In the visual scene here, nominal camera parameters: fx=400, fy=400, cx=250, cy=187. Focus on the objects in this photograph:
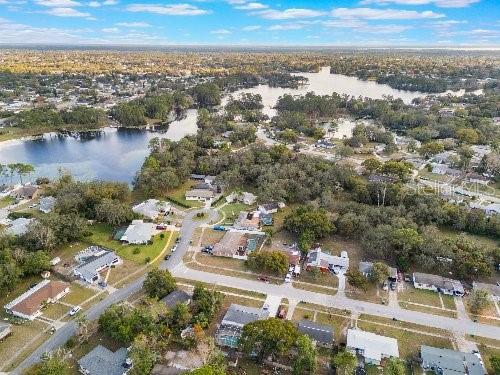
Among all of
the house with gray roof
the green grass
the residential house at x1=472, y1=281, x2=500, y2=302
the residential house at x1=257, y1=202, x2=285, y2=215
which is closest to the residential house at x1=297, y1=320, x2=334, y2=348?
the house with gray roof

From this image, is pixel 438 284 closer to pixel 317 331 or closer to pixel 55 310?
pixel 317 331

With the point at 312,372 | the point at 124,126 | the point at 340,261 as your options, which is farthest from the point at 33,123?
the point at 312,372

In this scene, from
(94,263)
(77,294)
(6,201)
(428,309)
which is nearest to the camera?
(428,309)

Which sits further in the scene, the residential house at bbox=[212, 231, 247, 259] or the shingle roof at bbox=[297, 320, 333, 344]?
the residential house at bbox=[212, 231, 247, 259]

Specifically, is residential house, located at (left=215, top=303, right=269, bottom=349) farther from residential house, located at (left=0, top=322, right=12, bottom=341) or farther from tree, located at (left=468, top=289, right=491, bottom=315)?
tree, located at (left=468, top=289, right=491, bottom=315)

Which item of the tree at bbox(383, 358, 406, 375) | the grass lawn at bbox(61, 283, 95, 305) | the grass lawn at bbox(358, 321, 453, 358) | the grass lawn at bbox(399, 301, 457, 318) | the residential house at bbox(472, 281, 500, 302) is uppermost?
the tree at bbox(383, 358, 406, 375)

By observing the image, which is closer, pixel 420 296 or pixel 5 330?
pixel 5 330

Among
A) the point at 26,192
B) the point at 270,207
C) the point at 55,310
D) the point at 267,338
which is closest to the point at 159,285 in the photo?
the point at 55,310
